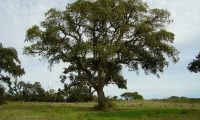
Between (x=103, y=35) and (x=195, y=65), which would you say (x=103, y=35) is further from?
(x=195, y=65)

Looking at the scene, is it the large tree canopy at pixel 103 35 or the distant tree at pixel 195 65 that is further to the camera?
the distant tree at pixel 195 65

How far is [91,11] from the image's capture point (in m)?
50.5

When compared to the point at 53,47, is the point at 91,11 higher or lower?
higher

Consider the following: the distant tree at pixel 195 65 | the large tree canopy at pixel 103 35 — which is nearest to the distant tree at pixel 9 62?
the large tree canopy at pixel 103 35

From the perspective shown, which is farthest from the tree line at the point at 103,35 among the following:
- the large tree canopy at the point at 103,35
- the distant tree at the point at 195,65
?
the distant tree at the point at 195,65

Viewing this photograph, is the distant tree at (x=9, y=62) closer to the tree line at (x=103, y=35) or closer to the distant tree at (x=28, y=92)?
the tree line at (x=103, y=35)

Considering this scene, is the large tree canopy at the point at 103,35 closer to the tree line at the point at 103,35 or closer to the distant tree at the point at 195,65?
the tree line at the point at 103,35

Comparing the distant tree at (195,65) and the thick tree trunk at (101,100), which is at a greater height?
the distant tree at (195,65)

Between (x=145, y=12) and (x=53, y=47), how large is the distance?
38.2ft

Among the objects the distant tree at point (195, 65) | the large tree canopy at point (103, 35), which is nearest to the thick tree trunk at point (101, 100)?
the large tree canopy at point (103, 35)

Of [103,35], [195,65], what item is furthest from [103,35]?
[195,65]

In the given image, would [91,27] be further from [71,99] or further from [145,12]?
[71,99]

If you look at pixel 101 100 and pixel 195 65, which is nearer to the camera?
pixel 101 100

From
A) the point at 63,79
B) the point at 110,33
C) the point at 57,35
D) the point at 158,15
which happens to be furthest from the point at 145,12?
the point at 63,79
